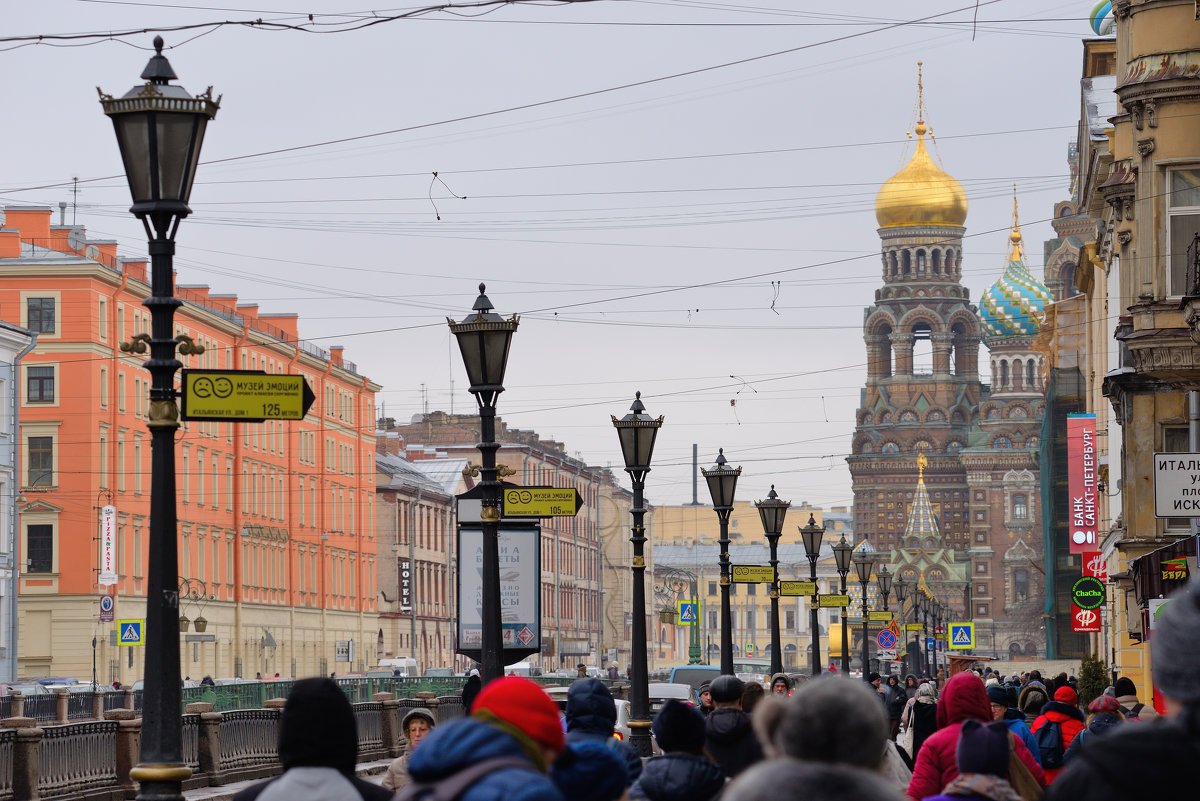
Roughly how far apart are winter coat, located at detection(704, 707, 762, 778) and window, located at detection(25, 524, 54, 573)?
Result: 59.6 meters

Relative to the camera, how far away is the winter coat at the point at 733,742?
9609 mm

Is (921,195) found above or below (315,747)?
above

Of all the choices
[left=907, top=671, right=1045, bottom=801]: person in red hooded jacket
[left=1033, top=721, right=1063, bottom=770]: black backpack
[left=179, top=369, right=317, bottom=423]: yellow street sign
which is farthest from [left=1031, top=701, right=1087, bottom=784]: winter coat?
[left=179, top=369, right=317, bottom=423]: yellow street sign

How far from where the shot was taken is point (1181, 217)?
101ft

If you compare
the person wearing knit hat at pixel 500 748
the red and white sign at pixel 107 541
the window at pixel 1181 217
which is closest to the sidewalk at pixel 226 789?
the window at pixel 1181 217

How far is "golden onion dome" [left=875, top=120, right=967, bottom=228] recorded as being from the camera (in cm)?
18662


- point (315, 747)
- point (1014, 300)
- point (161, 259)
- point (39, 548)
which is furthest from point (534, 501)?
point (1014, 300)

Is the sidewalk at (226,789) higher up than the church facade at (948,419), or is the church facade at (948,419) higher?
the church facade at (948,419)

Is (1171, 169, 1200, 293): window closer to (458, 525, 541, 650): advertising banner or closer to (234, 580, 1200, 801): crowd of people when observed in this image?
(458, 525, 541, 650): advertising banner

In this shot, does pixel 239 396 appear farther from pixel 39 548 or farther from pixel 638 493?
pixel 39 548

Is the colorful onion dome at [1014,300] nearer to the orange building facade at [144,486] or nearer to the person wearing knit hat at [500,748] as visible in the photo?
the orange building facade at [144,486]

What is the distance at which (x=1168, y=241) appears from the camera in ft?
99.9

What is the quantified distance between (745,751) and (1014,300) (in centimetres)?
17697

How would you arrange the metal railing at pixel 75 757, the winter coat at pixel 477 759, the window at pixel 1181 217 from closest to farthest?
1. the winter coat at pixel 477 759
2. the metal railing at pixel 75 757
3. the window at pixel 1181 217
